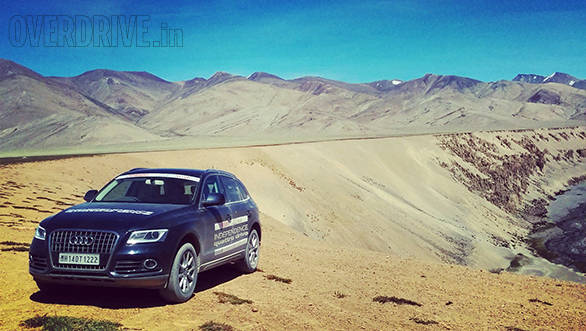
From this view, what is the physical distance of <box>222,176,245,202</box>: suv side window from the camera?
10164 mm

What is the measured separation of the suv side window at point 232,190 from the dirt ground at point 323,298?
1.65 meters

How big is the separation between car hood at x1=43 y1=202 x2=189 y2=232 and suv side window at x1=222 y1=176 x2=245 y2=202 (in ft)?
6.87

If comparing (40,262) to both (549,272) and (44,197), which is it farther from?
(549,272)

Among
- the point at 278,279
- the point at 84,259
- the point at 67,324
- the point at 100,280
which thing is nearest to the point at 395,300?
the point at 278,279

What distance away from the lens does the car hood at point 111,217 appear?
7.34m

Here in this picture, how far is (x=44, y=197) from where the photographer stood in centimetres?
2167

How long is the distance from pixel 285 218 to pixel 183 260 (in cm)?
2408

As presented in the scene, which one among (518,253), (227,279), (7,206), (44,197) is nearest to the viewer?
(227,279)

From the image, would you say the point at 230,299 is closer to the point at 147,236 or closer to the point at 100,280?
the point at 147,236

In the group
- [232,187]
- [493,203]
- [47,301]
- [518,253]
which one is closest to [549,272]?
[518,253]

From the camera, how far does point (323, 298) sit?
32.6 ft

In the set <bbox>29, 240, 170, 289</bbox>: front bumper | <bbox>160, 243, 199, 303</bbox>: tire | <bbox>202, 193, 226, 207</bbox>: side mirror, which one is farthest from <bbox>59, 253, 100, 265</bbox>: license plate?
<bbox>202, 193, 226, 207</bbox>: side mirror

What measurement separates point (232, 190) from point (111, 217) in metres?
3.26

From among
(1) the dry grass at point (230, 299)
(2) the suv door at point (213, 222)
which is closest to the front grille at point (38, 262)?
(2) the suv door at point (213, 222)
